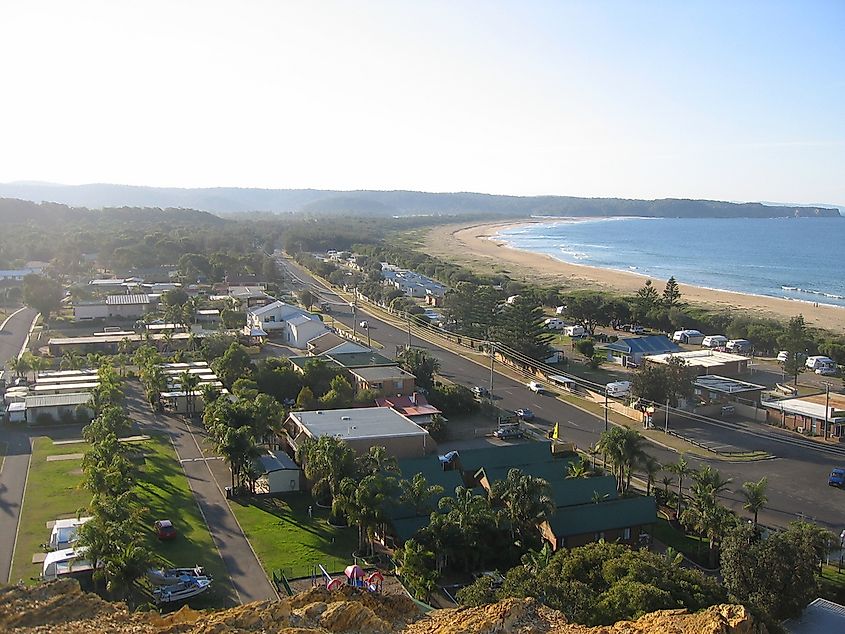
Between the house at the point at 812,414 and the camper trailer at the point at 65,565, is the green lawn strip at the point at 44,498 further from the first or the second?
the house at the point at 812,414

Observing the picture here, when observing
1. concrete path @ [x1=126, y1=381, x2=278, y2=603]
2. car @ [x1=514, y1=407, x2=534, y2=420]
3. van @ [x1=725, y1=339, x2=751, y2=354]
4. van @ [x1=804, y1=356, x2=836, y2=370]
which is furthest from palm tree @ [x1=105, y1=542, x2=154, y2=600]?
van @ [x1=725, y1=339, x2=751, y2=354]

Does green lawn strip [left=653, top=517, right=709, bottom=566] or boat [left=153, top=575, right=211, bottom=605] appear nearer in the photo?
boat [left=153, top=575, right=211, bottom=605]

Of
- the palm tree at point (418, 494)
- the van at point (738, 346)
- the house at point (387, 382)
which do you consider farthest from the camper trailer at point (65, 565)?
the van at point (738, 346)

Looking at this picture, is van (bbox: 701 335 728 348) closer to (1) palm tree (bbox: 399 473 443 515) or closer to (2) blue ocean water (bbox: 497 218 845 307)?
(2) blue ocean water (bbox: 497 218 845 307)

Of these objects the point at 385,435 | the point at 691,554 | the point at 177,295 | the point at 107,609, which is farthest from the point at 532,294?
the point at 107,609

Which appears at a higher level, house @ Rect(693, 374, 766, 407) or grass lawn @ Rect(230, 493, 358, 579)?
house @ Rect(693, 374, 766, 407)

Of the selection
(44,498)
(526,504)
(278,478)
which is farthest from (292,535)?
(44,498)

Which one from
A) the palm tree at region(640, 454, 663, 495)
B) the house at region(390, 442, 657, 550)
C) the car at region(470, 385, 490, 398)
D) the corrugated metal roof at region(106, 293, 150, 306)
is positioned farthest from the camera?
the corrugated metal roof at region(106, 293, 150, 306)
